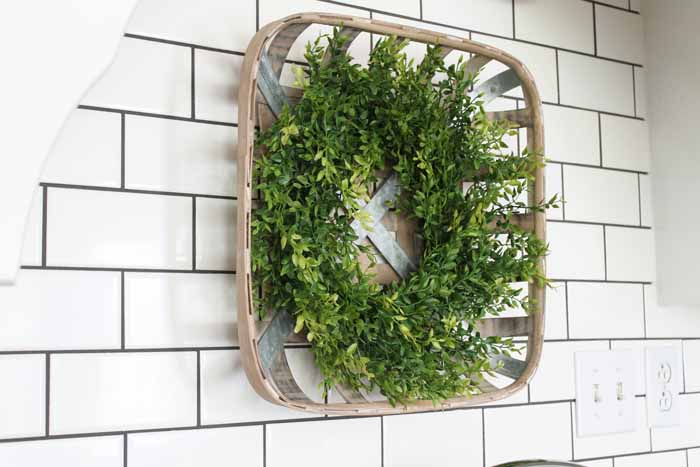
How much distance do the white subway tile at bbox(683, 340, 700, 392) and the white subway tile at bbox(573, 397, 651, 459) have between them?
0.15 m

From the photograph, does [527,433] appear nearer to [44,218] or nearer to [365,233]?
[365,233]

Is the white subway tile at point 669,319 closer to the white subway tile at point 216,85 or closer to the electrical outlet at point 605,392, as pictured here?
the electrical outlet at point 605,392

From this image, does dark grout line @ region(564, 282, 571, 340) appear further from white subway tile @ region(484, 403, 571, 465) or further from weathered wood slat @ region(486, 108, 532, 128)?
weathered wood slat @ region(486, 108, 532, 128)

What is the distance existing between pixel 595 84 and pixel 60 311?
1.07 m

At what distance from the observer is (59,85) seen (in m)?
0.55

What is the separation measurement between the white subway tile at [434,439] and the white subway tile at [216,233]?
0.36 meters

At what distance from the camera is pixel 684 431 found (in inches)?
60.9

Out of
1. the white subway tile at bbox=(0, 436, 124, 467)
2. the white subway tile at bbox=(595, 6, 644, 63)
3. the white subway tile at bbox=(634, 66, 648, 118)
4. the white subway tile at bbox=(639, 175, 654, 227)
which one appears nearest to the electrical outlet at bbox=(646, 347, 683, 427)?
the white subway tile at bbox=(639, 175, 654, 227)

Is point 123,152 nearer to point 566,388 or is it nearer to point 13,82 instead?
point 13,82

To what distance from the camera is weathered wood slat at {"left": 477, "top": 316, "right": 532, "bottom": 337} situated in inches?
48.9

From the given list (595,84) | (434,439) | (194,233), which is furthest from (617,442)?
(194,233)

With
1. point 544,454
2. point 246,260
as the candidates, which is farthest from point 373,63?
point 544,454

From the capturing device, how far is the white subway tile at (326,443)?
110 cm

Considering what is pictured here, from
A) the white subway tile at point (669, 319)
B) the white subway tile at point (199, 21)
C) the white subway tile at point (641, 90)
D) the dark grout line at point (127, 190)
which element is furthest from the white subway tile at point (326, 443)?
the white subway tile at point (641, 90)
